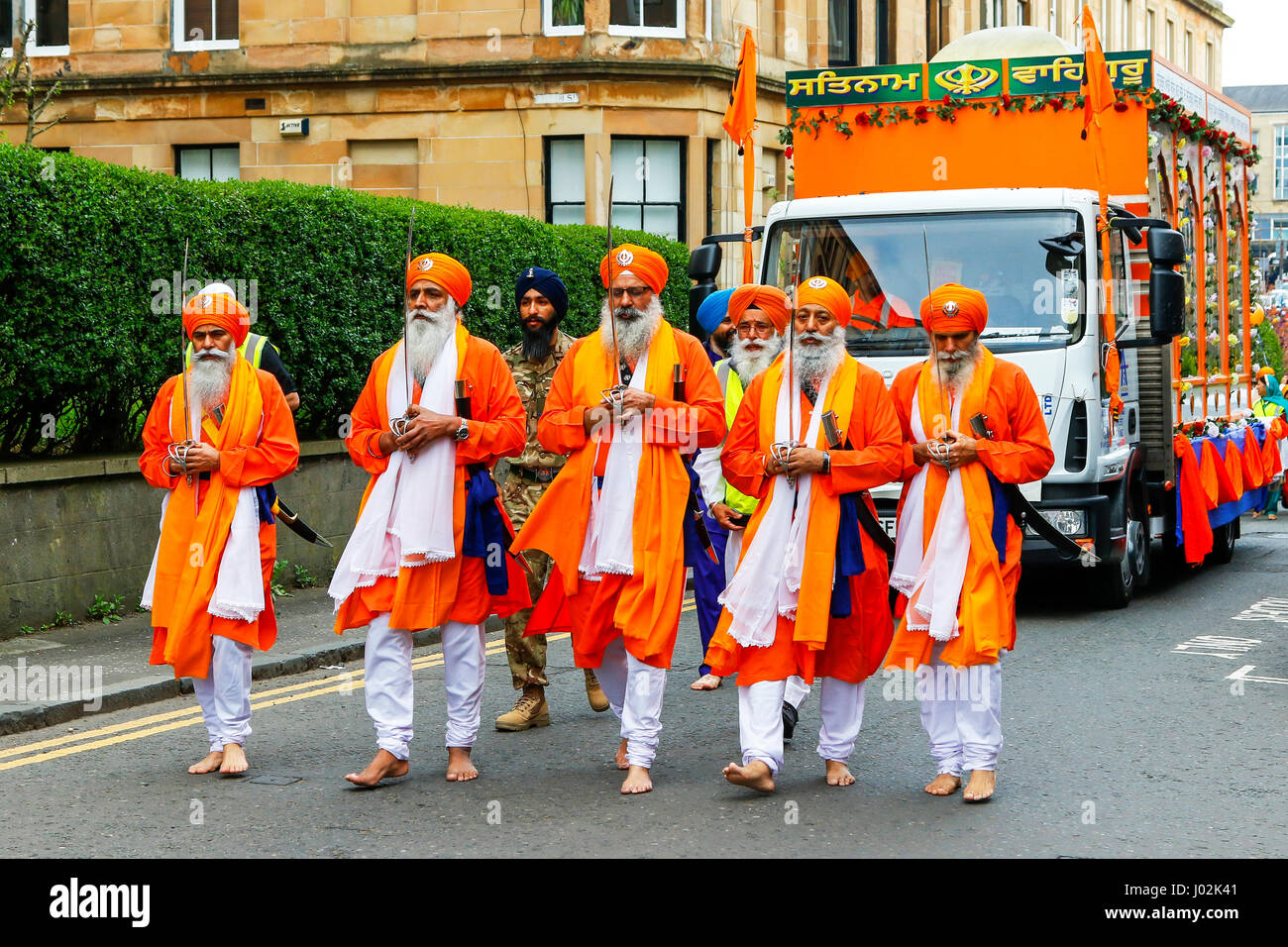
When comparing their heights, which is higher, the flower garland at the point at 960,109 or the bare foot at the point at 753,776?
the flower garland at the point at 960,109

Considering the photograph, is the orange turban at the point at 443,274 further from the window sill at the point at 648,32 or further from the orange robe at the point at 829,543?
the window sill at the point at 648,32

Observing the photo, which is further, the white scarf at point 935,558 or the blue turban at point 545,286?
the blue turban at point 545,286

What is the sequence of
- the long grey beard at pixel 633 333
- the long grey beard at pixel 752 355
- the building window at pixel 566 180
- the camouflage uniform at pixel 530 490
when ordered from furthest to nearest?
1. the building window at pixel 566 180
2. the camouflage uniform at pixel 530 490
3. the long grey beard at pixel 752 355
4. the long grey beard at pixel 633 333

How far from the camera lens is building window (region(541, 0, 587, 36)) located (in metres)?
23.6

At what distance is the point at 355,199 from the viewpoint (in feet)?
41.4

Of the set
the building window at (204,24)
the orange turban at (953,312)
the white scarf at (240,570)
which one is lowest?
the white scarf at (240,570)

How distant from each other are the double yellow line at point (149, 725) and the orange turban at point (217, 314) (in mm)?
1848

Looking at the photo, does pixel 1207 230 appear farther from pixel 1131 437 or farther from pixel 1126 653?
pixel 1126 653

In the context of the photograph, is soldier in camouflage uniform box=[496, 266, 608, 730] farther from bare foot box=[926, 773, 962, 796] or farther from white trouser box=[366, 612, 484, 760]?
bare foot box=[926, 773, 962, 796]

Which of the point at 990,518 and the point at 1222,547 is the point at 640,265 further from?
the point at 1222,547

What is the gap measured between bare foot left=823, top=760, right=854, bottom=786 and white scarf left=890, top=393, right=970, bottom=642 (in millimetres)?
629

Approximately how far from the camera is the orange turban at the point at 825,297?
21.0 feet

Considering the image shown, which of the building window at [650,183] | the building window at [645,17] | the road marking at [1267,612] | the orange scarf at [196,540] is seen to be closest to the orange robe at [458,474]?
the orange scarf at [196,540]

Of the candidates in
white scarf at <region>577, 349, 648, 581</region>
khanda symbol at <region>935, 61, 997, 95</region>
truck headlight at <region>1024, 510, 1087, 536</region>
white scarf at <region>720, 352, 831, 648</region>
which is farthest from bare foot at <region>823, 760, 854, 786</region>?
khanda symbol at <region>935, 61, 997, 95</region>
